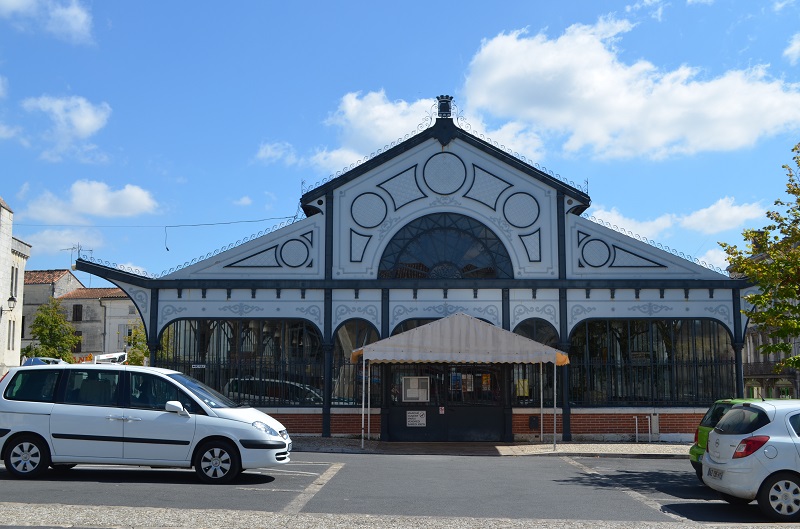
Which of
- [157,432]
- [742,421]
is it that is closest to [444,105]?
[157,432]

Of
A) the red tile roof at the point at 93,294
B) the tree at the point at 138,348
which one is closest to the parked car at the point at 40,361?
the tree at the point at 138,348

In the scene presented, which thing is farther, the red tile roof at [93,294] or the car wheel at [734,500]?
the red tile roof at [93,294]

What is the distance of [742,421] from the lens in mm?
11031

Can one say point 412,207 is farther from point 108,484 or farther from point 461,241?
point 108,484

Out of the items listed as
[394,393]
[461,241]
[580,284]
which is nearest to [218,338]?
[394,393]

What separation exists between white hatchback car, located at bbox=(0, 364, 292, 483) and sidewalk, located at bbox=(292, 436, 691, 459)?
694cm

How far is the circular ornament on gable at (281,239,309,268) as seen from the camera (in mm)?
22234

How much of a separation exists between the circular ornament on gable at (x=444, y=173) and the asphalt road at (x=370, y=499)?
29.7ft

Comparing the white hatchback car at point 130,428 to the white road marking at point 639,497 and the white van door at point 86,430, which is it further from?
the white road marking at point 639,497

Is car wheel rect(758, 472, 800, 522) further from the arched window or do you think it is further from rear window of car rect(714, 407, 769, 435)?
the arched window

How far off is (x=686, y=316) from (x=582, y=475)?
339 inches

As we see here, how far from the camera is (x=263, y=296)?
22094 mm

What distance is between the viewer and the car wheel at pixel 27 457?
1208cm

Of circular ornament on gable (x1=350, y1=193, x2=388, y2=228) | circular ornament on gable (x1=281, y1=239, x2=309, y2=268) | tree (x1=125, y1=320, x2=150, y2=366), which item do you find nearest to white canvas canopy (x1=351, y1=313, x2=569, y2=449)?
circular ornament on gable (x1=281, y1=239, x2=309, y2=268)
